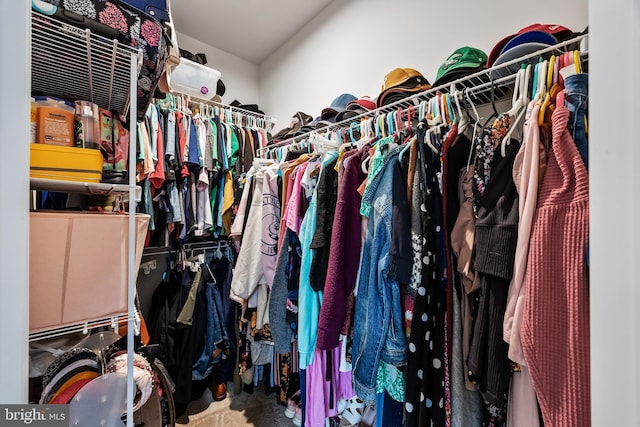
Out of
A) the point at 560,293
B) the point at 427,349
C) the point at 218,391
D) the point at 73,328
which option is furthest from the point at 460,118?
the point at 218,391

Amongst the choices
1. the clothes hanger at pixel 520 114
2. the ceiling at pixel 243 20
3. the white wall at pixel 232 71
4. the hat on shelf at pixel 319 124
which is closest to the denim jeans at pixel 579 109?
the clothes hanger at pixel 520 114

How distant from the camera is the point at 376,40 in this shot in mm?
1682

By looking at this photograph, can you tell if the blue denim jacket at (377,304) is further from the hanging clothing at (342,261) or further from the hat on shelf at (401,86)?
the hat on shelf at (401,86)

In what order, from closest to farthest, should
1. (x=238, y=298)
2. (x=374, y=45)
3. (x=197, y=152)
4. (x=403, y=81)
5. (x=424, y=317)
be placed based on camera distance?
(x=424, y=317) < (x=403, y=81) < (x=238, y=298) < (x=374, y=45) < (x=197, y=152)

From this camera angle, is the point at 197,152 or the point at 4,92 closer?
the point at 4,92

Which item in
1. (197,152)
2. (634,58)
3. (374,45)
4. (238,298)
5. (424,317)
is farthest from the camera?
(197,152)

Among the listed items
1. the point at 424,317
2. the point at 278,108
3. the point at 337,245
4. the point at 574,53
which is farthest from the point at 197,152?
the point at 574,53

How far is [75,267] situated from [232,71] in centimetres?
251

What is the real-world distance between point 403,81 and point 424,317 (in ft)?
3.29

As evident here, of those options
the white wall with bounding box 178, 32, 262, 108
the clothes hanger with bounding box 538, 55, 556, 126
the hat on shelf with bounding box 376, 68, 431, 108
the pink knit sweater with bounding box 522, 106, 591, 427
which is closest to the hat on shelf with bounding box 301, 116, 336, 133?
the hat on shelf with bounding box 376, 68, 431, 108

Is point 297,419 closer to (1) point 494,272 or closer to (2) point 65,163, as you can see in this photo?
(1) point 494,272

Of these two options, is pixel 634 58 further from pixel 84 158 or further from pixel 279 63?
pixel 279 63

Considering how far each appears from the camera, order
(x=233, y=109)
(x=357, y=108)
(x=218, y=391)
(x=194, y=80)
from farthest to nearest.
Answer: (x=233, y=109) → (x=194, y=80) → (x=218, y=391) → (x=357, y=108)

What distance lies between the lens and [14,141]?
1.45 ft
